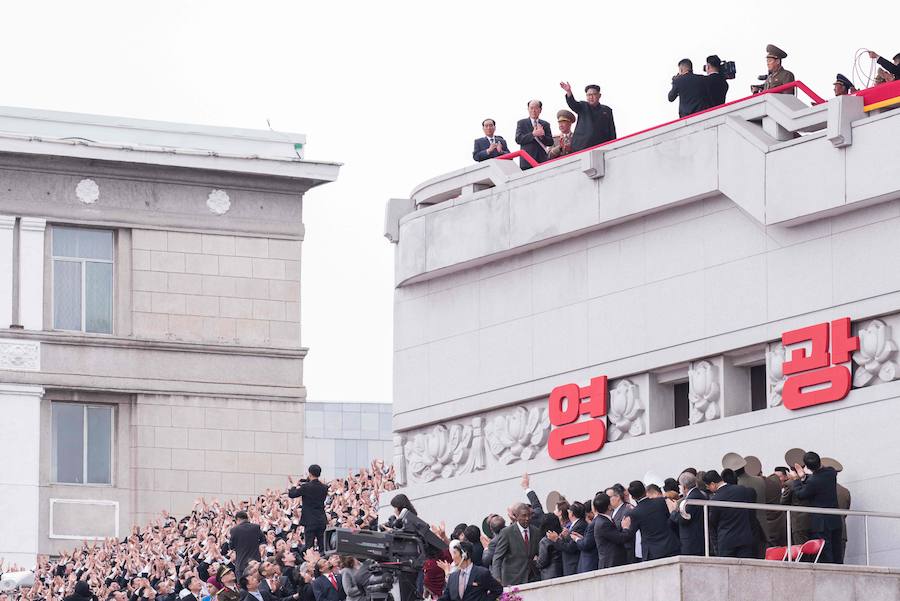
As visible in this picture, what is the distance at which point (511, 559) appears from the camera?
28.6 metres

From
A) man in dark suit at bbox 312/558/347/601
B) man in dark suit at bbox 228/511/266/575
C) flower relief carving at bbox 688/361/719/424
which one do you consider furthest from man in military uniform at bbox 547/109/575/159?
man in dark suit at bbox 312/558/347/601

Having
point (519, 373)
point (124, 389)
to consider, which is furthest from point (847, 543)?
point (124, 389)

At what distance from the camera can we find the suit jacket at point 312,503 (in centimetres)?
3347

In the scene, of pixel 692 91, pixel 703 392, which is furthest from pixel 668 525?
pixel 692 91

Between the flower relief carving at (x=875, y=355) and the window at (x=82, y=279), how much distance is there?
27010mm

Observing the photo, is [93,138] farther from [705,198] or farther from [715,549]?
[715,549]

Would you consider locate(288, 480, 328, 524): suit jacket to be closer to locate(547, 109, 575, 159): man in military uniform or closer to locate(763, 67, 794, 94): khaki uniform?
locate(547, 109, 575, 159): man in military uniform

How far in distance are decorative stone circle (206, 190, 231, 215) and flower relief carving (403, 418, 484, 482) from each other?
1780 centimetres

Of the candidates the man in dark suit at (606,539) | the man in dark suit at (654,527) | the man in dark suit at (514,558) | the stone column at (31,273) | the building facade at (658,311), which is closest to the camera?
the man in dark suit at (654,527)

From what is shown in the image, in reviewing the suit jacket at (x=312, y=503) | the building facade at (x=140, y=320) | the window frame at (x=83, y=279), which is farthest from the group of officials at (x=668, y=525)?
the window frame at (x=83, y=279)

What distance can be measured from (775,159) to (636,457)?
15.6 ft

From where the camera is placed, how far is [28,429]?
172 feet

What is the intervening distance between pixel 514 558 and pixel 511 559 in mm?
38

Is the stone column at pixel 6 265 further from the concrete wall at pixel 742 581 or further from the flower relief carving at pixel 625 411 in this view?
the concrete wall at pixel 742 581
